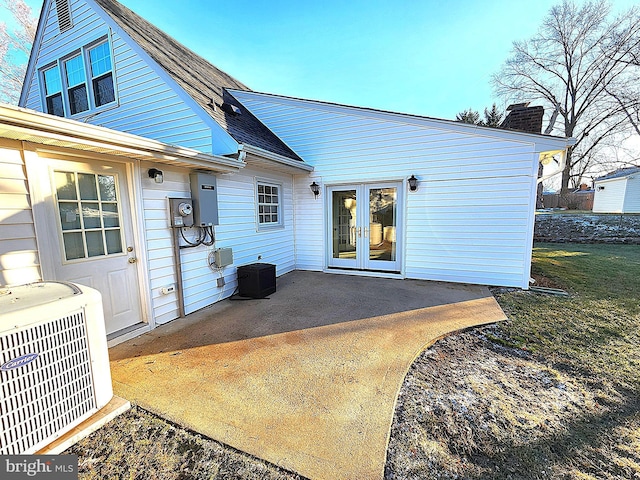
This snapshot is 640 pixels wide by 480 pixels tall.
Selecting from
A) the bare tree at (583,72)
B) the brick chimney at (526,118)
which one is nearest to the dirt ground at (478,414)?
the brick chimney at (526,118)

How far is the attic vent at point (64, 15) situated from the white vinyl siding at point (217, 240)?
4.83 meters

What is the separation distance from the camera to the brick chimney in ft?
19.2

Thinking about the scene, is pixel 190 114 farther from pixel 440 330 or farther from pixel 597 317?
pixel 597 317

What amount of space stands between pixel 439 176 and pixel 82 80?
7.90 meters

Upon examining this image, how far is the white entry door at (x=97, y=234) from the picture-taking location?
9.23 ft

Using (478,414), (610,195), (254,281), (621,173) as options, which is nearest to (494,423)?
(478,414)

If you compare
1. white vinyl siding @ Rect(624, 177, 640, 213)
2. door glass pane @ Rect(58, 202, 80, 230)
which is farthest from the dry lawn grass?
white vinyl siding @ Rect(624, 177, 640, 213)

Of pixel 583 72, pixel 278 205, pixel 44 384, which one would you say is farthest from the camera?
pixel 583 72

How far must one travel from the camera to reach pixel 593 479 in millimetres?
1622

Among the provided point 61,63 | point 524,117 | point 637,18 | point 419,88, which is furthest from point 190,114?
point 637,18

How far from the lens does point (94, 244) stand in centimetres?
314

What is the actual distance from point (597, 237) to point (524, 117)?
28.3ft

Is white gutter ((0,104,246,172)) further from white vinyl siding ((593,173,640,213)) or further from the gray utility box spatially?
white vinyl siding ((593,173,640,213))

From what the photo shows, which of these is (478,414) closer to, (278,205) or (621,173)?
(278,205)
